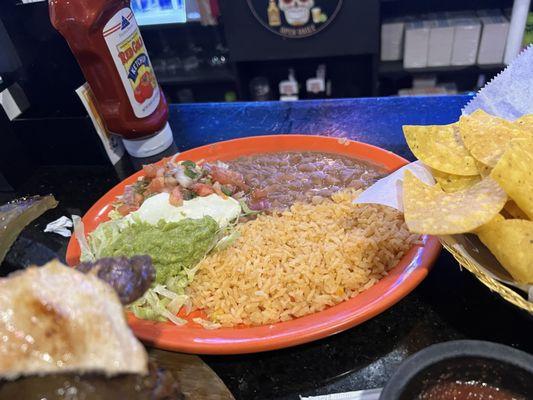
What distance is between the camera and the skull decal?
11.3 feet

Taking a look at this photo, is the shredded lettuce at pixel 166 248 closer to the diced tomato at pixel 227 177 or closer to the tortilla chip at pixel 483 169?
the diced tomato at pixel 227 177

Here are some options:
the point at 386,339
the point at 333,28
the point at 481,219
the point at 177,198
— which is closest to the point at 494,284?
the point at 481,219

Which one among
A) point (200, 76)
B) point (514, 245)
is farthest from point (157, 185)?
point (200, 76)

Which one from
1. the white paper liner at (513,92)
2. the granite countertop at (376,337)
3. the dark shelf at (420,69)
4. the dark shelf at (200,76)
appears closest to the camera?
the granite countertop at (376,337)

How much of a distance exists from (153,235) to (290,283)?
474 millimetres

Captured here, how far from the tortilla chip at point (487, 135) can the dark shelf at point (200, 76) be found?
277cm

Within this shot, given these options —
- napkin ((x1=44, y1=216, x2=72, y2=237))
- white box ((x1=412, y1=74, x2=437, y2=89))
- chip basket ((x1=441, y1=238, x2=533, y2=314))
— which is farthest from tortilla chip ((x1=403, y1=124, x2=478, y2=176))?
white box ((x1=412, y1=74, x2=437, y2=89))

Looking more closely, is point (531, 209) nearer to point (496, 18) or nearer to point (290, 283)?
point (290, 283)

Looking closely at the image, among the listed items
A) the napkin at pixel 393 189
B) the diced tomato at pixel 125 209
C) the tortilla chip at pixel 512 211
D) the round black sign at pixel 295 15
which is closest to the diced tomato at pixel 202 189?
the diced tomato at pixel 125 209

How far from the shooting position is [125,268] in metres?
0.75

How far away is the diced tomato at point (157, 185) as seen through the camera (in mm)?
1786

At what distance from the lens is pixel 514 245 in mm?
1075

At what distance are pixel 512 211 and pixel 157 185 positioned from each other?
1.17 meters

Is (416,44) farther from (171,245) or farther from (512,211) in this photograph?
(171,245)
